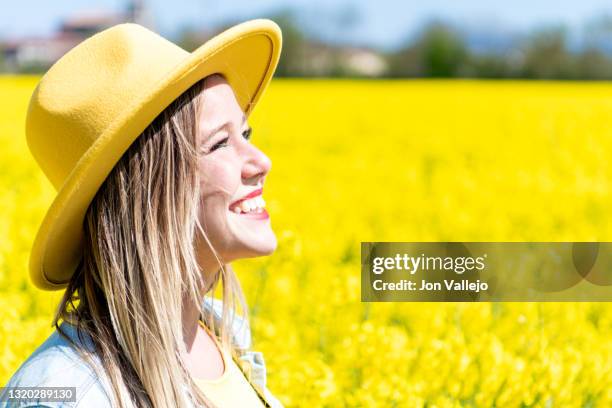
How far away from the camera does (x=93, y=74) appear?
1577mm

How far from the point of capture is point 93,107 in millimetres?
1547

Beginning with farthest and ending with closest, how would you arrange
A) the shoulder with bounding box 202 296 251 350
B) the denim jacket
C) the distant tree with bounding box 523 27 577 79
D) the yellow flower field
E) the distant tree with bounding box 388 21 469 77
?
the distant tree with bounding box 388 21 469 77 < the distant tree with bounding box 523 27 577 79 < the yellow flower field < the shoulder with bounding box 202 296 251 350 < the denim jacket

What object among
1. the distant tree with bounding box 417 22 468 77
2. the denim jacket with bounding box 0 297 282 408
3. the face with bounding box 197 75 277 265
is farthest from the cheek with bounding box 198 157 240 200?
the distant tree with bounding box 417 22 468 77

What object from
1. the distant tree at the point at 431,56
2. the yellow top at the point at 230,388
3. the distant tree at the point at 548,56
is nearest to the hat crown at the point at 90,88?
the yellow top at the point at 230,388

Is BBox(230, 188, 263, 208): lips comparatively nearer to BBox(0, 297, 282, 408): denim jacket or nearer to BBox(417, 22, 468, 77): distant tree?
BBox(0, 297, 282, 408): denim jacket

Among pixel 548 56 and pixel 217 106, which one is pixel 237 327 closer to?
pixel 217 106

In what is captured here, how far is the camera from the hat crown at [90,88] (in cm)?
154

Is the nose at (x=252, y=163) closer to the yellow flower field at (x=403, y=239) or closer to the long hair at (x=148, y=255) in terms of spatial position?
the long hair at (x=148, y=255)

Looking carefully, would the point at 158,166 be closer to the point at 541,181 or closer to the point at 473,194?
the point at 473,194

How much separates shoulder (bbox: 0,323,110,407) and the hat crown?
0.93ft

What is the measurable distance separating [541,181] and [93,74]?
14.4 ft

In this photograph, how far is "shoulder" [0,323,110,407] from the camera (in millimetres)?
1453

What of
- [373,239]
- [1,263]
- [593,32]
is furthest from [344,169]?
[593,32]

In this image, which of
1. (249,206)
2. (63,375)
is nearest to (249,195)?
(249,206)
